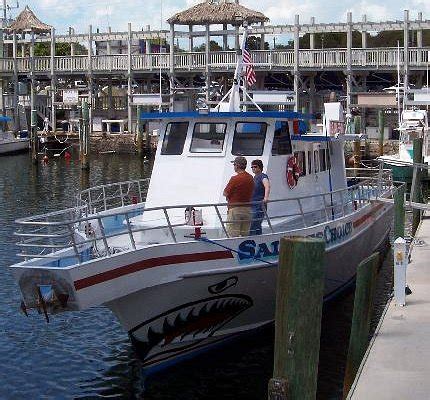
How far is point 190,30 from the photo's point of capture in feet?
205

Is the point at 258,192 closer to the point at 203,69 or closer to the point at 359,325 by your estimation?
the point at 359,325

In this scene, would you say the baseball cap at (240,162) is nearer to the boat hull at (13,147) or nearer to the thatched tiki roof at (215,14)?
the thatched tiki roof at (215,14)

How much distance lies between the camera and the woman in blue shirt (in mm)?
16359

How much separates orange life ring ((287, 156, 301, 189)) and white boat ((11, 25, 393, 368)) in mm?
38

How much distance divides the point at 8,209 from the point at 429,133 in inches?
779

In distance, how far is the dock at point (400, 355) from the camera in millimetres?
11023

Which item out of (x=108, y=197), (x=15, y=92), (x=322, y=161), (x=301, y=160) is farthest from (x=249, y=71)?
(x=15, y=92)

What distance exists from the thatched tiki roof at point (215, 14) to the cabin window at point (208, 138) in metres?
40.6

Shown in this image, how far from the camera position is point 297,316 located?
10328 millimetres

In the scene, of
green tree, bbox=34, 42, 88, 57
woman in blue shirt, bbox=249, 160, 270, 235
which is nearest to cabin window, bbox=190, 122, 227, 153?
woman in blue shirt, bbox=249, 160, 270, 235

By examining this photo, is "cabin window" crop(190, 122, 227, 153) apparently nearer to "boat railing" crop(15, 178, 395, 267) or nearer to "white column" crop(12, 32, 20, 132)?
"boat railing" crop(15, 178, 395, 267)

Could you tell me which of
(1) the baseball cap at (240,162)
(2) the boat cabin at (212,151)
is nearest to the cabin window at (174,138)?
(2) the boat cabin at (212,151)

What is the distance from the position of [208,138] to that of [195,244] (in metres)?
3.55

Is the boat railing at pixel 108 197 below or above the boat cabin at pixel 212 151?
below
